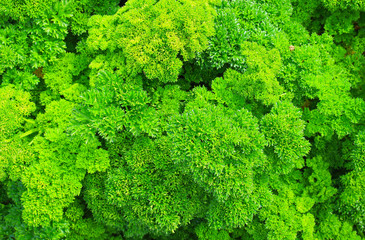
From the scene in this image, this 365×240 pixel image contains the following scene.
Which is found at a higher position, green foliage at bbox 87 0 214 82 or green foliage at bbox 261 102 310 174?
green foliage at bbox 87 0 214 82

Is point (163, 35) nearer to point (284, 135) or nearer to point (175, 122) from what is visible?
point (175, 122)

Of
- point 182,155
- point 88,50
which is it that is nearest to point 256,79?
point 182,155

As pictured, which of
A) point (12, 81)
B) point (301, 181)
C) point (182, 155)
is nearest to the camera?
point (182, 155)

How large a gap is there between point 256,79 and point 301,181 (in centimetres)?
154

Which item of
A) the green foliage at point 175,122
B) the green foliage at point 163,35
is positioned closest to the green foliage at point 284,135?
the green foliage at point 175,122

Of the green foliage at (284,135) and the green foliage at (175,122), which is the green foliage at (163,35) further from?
the green foliage at (284,135)

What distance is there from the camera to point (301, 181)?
3836 mm

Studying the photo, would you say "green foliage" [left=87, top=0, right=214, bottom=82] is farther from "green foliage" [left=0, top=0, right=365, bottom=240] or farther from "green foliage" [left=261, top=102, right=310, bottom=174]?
"green foliage" [left=261, top=102, right=310, bottom=174]

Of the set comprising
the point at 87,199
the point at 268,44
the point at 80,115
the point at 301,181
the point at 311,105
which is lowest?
the point at 87,199

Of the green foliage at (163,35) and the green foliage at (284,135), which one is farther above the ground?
the green foliage at (163,35)

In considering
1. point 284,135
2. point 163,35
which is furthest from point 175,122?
point 284,135

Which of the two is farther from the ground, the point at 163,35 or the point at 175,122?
the point at 163,35

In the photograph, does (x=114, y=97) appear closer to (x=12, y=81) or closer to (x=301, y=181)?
(x=12, y=81)

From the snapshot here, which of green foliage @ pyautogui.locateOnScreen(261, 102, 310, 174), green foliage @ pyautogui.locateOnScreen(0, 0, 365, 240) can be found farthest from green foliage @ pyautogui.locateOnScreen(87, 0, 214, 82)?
green foliage @ pyautogui.locateOnScreen(261, 102, 310, 174)
